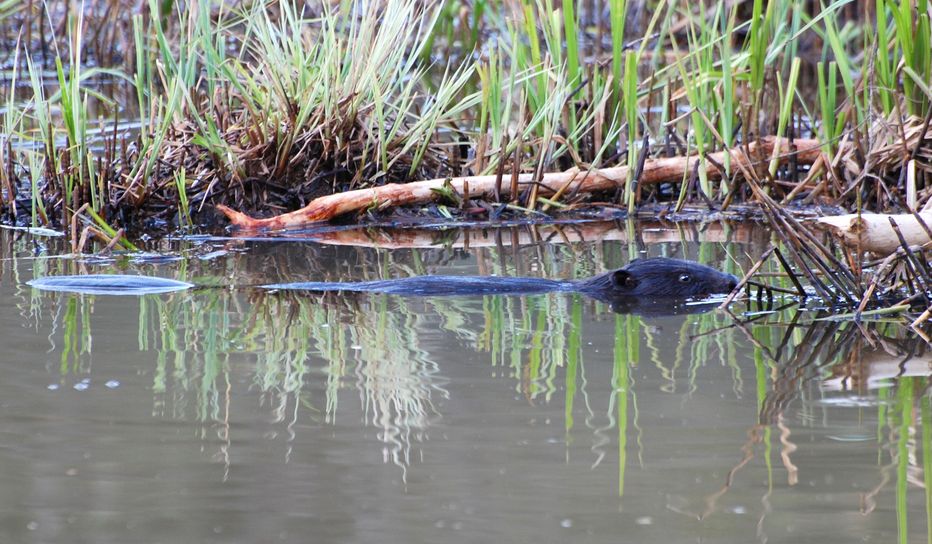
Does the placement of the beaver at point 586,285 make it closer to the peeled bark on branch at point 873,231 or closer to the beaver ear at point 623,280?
the beaver ear at point 623,280

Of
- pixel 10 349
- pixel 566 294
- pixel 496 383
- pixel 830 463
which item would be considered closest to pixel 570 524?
pixel 830 463

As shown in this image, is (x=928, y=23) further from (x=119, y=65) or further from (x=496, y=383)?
(x=119, y=65)

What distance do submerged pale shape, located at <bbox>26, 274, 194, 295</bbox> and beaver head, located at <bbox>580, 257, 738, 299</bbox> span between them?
1599 mm

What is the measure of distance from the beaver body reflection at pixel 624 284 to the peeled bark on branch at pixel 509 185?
1839 millimetres

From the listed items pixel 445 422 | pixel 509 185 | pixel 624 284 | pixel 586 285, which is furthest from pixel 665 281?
pixel 509 185

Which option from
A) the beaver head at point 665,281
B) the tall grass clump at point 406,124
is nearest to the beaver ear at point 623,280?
the beaver head at point 665,281

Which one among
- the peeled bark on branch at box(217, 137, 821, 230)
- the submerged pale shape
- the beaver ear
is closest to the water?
the submerged pale shape

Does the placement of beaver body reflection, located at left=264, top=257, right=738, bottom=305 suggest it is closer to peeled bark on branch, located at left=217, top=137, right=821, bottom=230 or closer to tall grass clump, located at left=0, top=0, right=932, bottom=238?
tall grass clump, located at left=0, top=0, right=932, bottom=238

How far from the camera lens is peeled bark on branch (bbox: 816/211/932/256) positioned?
445 cm

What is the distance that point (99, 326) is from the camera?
14.8 ft

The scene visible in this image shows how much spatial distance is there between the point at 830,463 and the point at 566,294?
230 centimetres

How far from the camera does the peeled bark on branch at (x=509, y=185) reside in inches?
274

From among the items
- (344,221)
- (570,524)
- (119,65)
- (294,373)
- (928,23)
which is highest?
(119,65)

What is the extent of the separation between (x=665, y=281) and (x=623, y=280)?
16 cm
